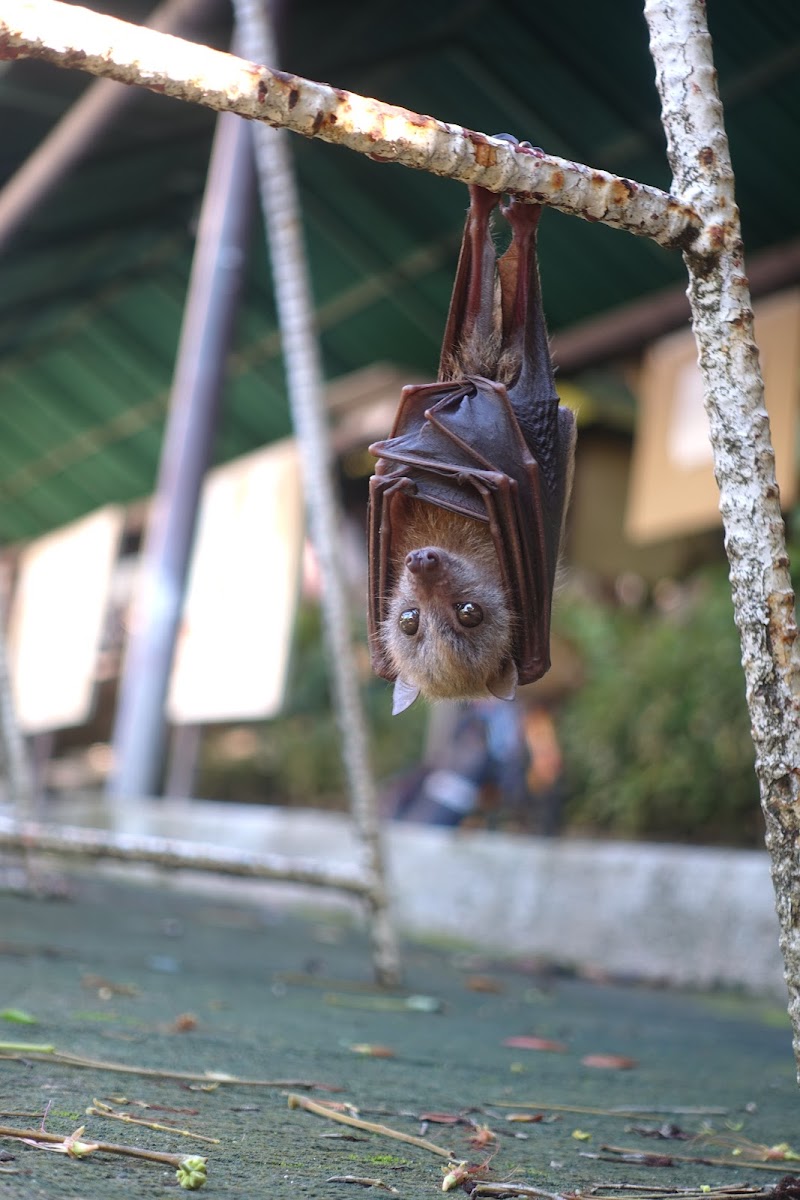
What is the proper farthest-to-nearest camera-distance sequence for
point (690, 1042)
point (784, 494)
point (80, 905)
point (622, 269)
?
point (622, 269), point (784, 494), point (80, 905), point (690, 1042)

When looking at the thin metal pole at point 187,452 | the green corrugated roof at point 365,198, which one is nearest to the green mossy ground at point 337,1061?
the thin metal pole at point 187,452

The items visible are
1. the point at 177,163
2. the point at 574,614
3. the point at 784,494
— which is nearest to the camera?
the point at 784,494

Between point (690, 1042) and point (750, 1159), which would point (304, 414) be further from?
point (750, 1159)

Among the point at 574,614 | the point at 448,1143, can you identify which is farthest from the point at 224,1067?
the point at 574,614

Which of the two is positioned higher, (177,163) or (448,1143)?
(177,163)

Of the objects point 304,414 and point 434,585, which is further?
point 304,414

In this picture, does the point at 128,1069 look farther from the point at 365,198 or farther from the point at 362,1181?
the point at 365,198

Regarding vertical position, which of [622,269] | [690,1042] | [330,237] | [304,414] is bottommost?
[690,1042]

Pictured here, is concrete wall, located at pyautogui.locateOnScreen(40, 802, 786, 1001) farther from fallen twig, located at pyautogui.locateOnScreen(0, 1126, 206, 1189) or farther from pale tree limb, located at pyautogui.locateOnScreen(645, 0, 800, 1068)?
fallen twig, located at pyautogui.locateOnScreen(0, 1126, 206, 1189)
